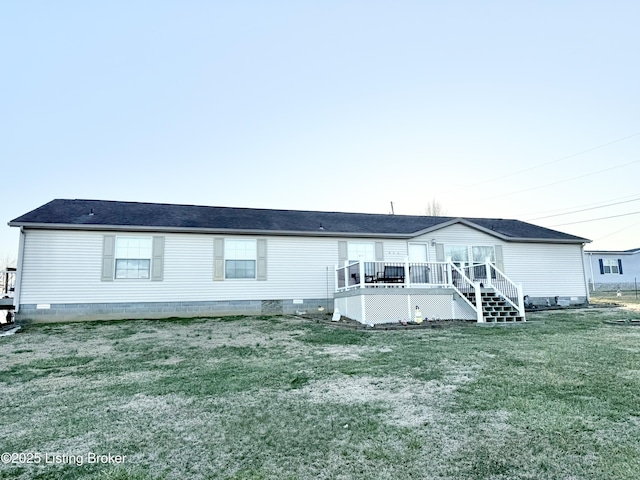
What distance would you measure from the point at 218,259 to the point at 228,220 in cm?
177

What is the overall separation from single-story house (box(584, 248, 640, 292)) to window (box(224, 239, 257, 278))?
28.7m

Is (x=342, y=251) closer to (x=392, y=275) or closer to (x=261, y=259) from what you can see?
(x=392, y=275)

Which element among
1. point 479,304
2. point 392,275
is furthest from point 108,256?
point 479,304

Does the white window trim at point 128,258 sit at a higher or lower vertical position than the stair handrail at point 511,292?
higher

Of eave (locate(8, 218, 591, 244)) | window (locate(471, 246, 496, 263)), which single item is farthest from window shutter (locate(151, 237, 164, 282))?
window (locate(471, 246, 496, 263))

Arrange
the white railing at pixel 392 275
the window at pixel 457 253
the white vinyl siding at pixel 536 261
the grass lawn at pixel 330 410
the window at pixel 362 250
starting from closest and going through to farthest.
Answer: the grass lawn at pixel 330 410
the white railing at pixel 392 275
the window at pixel 362 250
the window at pixel 457 253
the white vinyl siding at pixel 536 261

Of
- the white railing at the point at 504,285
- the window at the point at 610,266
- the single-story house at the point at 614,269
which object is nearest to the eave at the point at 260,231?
the white railing at the point at 504,285

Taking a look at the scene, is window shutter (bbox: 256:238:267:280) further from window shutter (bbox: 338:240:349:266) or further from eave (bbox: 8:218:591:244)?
window shutter (bbox: 338:240:349:266)

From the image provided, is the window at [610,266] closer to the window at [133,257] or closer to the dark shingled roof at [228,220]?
the dark shingled roof at [228,220]

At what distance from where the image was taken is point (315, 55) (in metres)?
15.4

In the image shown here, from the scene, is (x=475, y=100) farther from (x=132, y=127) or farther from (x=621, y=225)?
(x=621, y=225)

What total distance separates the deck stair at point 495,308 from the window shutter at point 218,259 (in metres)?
8.38

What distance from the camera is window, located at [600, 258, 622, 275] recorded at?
29.6m

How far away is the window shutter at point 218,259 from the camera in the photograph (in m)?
13.2
